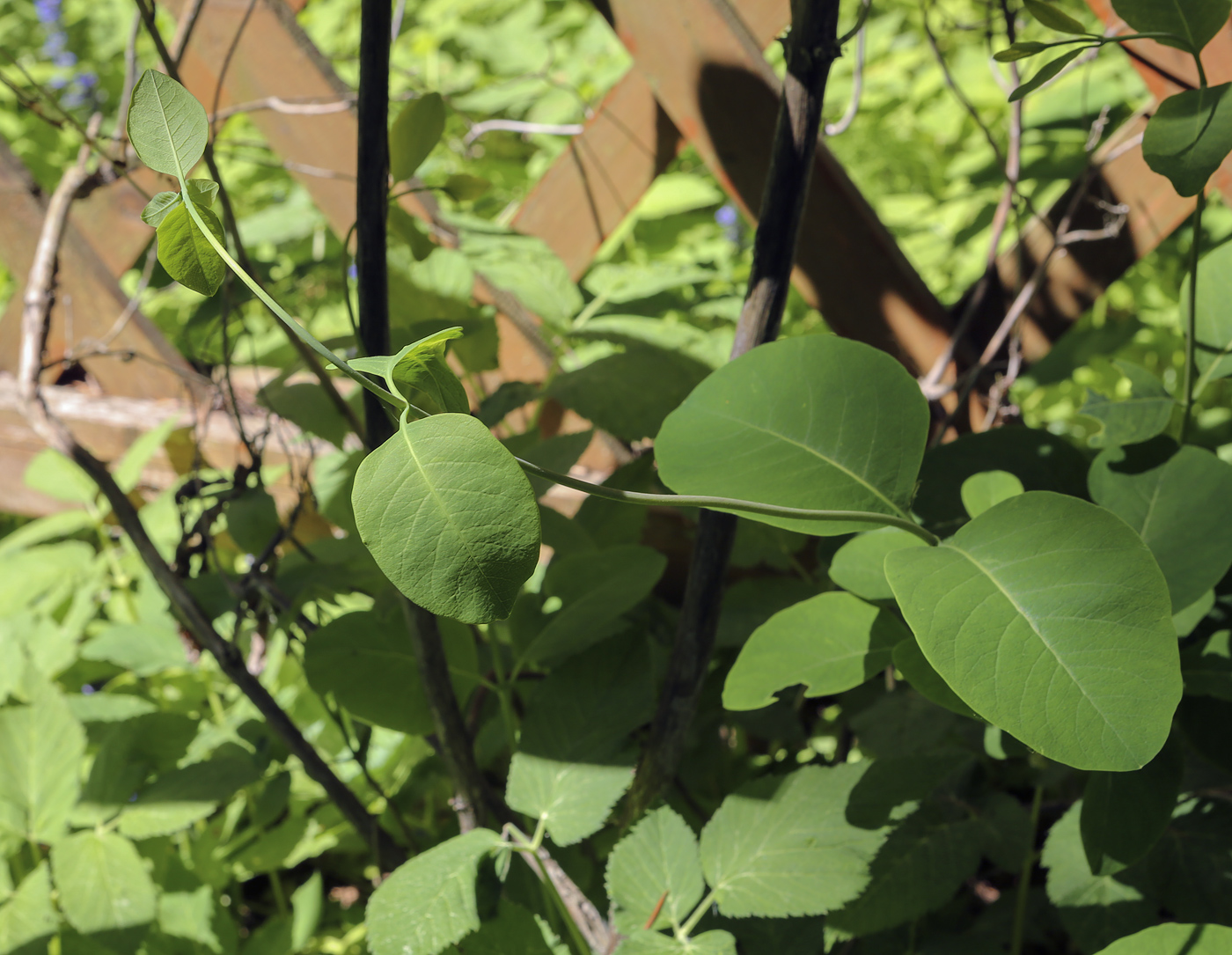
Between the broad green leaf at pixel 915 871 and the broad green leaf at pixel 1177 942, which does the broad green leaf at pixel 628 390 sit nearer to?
the broad green leaf at pixel 915 871

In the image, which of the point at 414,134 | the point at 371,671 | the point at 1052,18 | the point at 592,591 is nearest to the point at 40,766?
the point at 371,671

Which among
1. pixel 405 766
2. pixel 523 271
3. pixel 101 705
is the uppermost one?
pixel 523 271

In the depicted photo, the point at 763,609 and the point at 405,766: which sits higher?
the point at 763,609

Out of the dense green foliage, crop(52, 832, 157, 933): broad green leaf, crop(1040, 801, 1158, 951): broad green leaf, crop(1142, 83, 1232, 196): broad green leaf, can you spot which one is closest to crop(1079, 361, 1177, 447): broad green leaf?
the dense green foliage

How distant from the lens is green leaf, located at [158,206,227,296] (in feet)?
1.07

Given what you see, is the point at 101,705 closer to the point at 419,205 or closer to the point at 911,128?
the point at 419,205

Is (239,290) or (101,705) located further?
(101,705)

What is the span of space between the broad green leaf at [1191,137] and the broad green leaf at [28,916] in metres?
1.03

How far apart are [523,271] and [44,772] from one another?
754 mm

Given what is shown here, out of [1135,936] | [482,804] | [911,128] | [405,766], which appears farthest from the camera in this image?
[911,128]

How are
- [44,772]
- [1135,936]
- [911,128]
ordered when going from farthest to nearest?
[911,128] → [44,772] → [1135,936]

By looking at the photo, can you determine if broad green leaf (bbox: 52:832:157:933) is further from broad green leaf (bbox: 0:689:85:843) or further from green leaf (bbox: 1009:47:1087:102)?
green leaf (bbox: 1009:47:1087:102)

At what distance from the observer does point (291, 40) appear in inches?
49.4

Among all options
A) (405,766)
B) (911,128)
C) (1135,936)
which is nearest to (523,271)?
(405,766)
